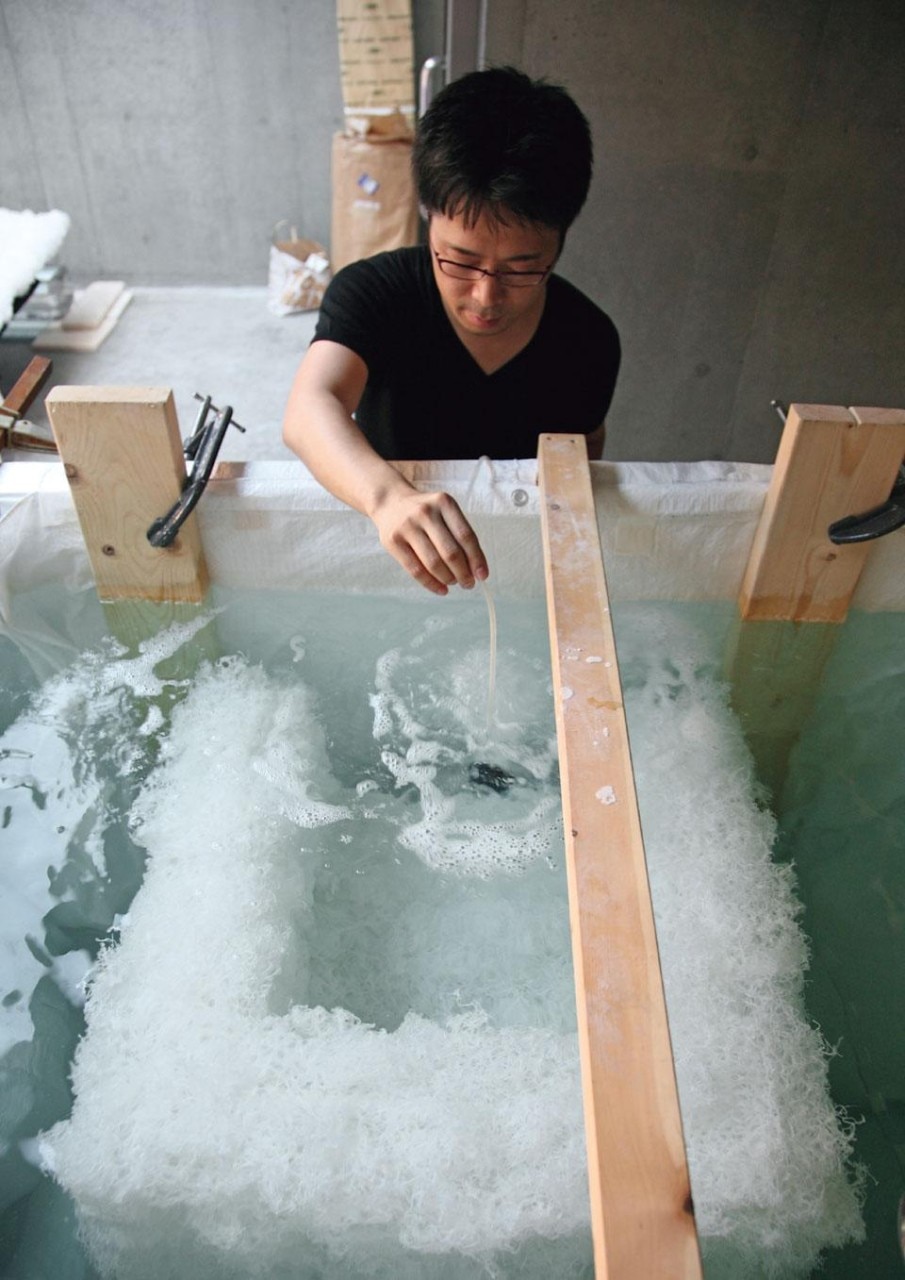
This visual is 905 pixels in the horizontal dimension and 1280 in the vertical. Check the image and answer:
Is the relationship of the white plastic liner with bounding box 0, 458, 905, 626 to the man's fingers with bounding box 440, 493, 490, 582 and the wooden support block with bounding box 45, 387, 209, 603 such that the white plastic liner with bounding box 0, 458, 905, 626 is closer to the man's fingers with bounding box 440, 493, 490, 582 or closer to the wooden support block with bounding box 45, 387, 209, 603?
the wooden support block with bounding box 45, 387, 209, 603

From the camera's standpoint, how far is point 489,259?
47.2 inches

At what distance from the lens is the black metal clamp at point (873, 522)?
4.36ft

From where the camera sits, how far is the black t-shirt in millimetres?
1433

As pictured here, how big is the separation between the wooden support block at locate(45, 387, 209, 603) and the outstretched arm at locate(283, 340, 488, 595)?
0.20 metres

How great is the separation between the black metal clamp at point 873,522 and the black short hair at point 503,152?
0.47 metres

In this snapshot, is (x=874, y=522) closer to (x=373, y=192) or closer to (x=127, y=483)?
(x=127, y=483)

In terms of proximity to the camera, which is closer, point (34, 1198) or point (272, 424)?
point (34, 1198)

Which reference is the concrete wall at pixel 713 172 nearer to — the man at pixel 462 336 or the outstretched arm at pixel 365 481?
the man at pixel 462 336

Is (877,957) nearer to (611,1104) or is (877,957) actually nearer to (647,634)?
(647,634)

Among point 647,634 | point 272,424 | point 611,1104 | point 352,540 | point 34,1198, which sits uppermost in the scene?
point 611,1104

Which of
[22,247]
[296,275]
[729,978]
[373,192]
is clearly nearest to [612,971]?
[729,978]

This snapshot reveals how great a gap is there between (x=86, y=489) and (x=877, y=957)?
1.33 m

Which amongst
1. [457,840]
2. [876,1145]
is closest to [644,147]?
[457,840]

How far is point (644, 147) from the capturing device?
7.52 ft
